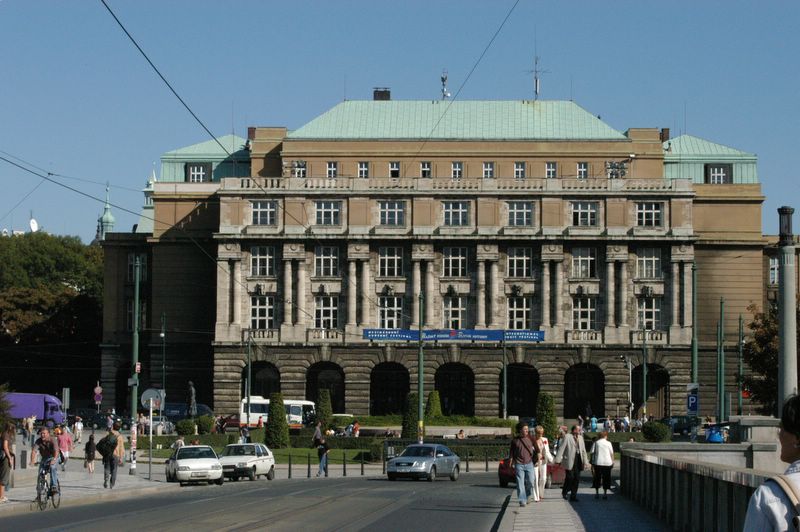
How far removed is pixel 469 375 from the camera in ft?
338

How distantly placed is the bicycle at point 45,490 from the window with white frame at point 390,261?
71.9m

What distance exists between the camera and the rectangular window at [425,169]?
350ft

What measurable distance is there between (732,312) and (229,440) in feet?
145

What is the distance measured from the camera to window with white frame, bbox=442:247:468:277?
340ft

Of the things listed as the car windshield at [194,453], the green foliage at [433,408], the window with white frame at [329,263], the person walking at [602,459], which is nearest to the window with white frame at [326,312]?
the window with white frame at [329,263]

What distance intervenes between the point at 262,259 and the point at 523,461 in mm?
73811

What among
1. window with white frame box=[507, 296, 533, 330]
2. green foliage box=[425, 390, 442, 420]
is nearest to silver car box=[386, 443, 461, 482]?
green foliage box=[425, 390, 442, 420]

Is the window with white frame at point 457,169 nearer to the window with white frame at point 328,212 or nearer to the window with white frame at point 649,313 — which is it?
the window with white frame at point 328,212

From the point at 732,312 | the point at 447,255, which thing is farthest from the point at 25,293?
the point at 732,312

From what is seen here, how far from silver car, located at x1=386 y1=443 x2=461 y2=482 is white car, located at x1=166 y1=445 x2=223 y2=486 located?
231 inches

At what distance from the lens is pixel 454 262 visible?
341ft

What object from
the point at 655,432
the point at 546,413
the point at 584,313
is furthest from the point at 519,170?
the point at 655,432

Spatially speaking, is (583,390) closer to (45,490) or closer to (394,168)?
(394,168)

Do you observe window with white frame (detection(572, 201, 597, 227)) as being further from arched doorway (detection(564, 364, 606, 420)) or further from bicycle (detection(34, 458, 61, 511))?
bicycle (detection(34, 458, 61, 511))
